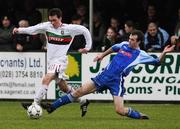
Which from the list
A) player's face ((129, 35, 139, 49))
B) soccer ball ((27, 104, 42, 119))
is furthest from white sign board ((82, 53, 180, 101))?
soccer ball ((27, 104, 42, 119))

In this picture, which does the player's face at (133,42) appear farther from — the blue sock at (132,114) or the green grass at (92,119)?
the green grass at (92,119)

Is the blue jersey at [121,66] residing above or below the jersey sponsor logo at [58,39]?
below

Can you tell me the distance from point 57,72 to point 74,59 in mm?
3703

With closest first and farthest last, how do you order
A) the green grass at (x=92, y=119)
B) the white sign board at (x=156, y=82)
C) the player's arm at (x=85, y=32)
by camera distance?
the green grass at (x=92, y=119)
the player's arm at (x=85, y=32)
the white sign board at (x=156, y=82)

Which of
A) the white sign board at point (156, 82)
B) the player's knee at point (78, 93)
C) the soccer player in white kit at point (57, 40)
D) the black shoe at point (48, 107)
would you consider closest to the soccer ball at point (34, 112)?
the black shoe at point (48, 107)

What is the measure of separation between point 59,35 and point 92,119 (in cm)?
217

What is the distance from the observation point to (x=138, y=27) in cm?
2045

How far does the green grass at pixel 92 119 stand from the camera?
13.2 m

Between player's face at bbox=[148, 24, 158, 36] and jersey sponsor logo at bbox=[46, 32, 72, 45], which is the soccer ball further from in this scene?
player's face at bbox=[148, 24, 158, 36]

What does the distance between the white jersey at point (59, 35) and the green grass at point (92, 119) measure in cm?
134

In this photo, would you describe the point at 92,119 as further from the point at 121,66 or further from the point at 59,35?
the point at 59,35

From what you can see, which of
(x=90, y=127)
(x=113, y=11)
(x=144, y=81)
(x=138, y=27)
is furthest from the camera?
(x=113, y=11)

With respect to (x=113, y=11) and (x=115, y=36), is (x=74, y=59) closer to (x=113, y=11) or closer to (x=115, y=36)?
(x=115, y=36)

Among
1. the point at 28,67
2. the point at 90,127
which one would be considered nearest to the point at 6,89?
the point at 28,67
